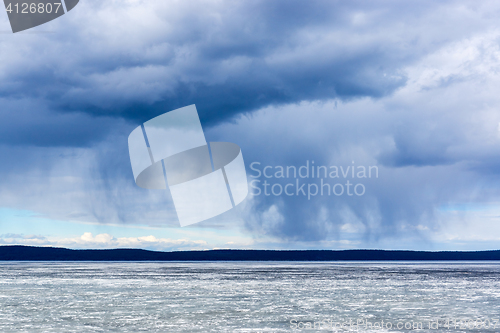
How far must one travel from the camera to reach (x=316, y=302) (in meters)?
29.5

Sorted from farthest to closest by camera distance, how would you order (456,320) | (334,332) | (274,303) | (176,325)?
(274,303) < (456,320) < (176,325) < (334,332)

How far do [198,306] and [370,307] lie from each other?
392 inches

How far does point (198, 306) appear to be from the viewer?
27.1 m

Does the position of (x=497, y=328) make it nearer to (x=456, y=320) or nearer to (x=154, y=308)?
(x=456, y=320)

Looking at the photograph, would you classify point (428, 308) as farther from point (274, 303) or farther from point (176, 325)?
point (176, 325)

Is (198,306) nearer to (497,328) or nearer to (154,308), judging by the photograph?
(154,308)

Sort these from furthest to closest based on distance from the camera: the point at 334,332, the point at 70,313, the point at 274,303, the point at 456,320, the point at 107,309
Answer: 1. the point at 274,303
2. the point at 107,309
3. the point at 70,313
4. the point at 456,320
5. the point at 334,332

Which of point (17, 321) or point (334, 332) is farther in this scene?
point (17, 321)

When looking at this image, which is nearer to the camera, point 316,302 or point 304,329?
point 304,329

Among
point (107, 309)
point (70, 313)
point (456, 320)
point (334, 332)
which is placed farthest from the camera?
point (107, 309)

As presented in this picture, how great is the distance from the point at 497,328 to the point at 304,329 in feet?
27.0

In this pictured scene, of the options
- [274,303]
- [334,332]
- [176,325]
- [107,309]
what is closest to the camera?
[334,332]

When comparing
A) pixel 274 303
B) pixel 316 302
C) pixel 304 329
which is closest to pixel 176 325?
pixel 304 329

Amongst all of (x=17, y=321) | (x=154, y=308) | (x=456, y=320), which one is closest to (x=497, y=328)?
(x=456, y=320)
